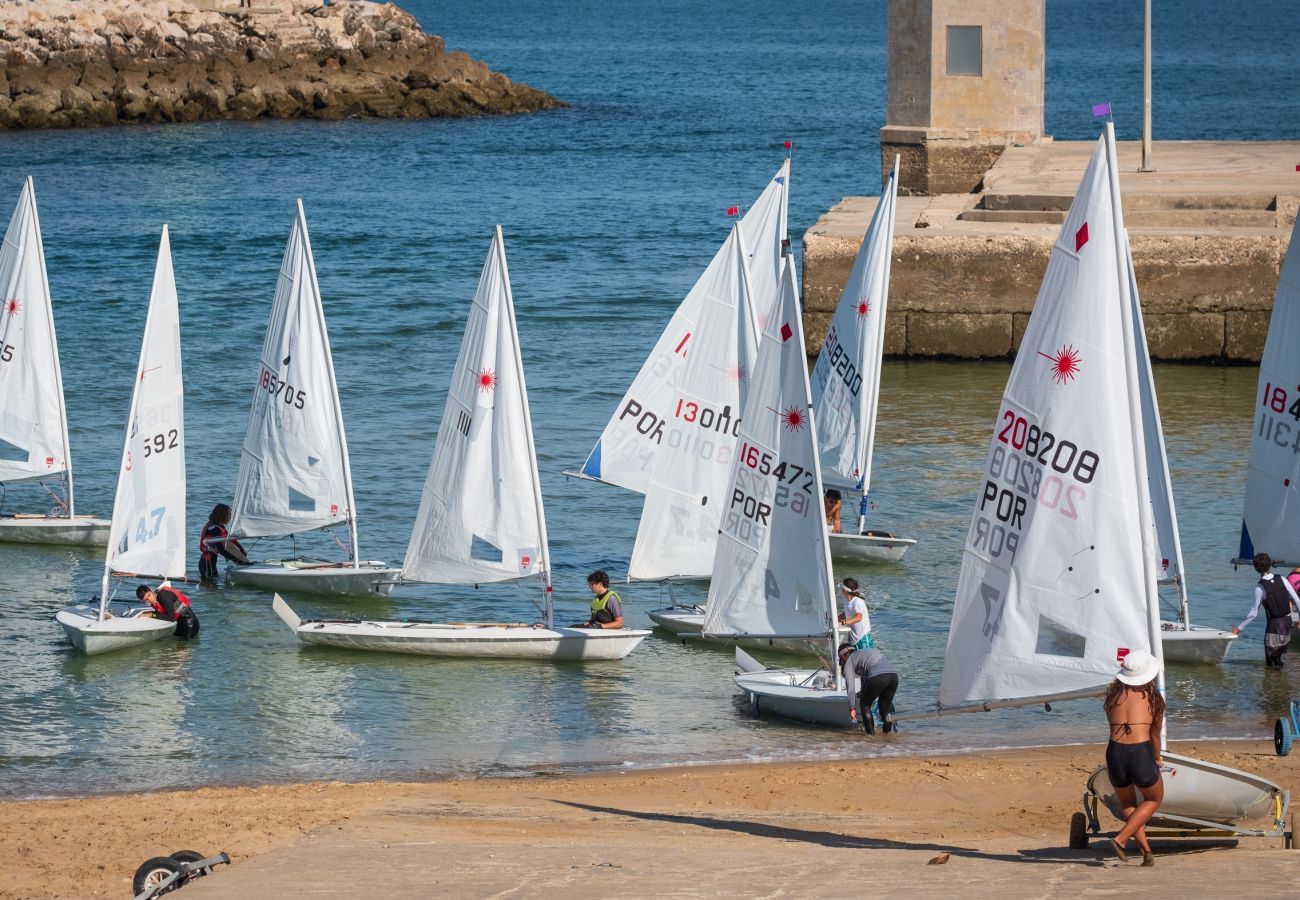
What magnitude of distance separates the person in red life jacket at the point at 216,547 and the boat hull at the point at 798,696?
301 inches

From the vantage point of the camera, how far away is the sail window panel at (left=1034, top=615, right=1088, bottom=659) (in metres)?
12.6

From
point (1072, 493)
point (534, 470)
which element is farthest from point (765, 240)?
point (1072, 493)

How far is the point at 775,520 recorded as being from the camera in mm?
17625

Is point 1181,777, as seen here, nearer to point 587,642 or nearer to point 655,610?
point 587,642

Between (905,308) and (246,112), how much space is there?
2239 inches

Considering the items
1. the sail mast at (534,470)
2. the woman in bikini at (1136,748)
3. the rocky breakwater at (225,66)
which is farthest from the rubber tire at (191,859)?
the rocky breakwater at (225,66)

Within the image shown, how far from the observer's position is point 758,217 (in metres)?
23.1

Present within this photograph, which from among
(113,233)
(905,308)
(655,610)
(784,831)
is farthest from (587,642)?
(113,233)

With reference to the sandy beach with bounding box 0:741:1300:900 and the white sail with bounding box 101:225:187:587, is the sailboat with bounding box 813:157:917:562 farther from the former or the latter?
the white sail with bounding box 101:225:187:587

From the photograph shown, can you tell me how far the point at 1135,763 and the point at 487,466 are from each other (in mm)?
10180

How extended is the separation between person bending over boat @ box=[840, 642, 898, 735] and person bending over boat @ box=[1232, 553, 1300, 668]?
3884 mm

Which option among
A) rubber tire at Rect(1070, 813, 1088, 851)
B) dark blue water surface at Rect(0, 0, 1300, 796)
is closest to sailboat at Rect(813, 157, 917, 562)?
dark blue water surface at Rect(0, 0, 1300, 796)

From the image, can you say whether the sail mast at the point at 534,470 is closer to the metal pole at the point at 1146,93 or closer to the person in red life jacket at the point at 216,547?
the person in red life jacket at the point at 216,547

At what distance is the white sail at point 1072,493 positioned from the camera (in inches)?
478
